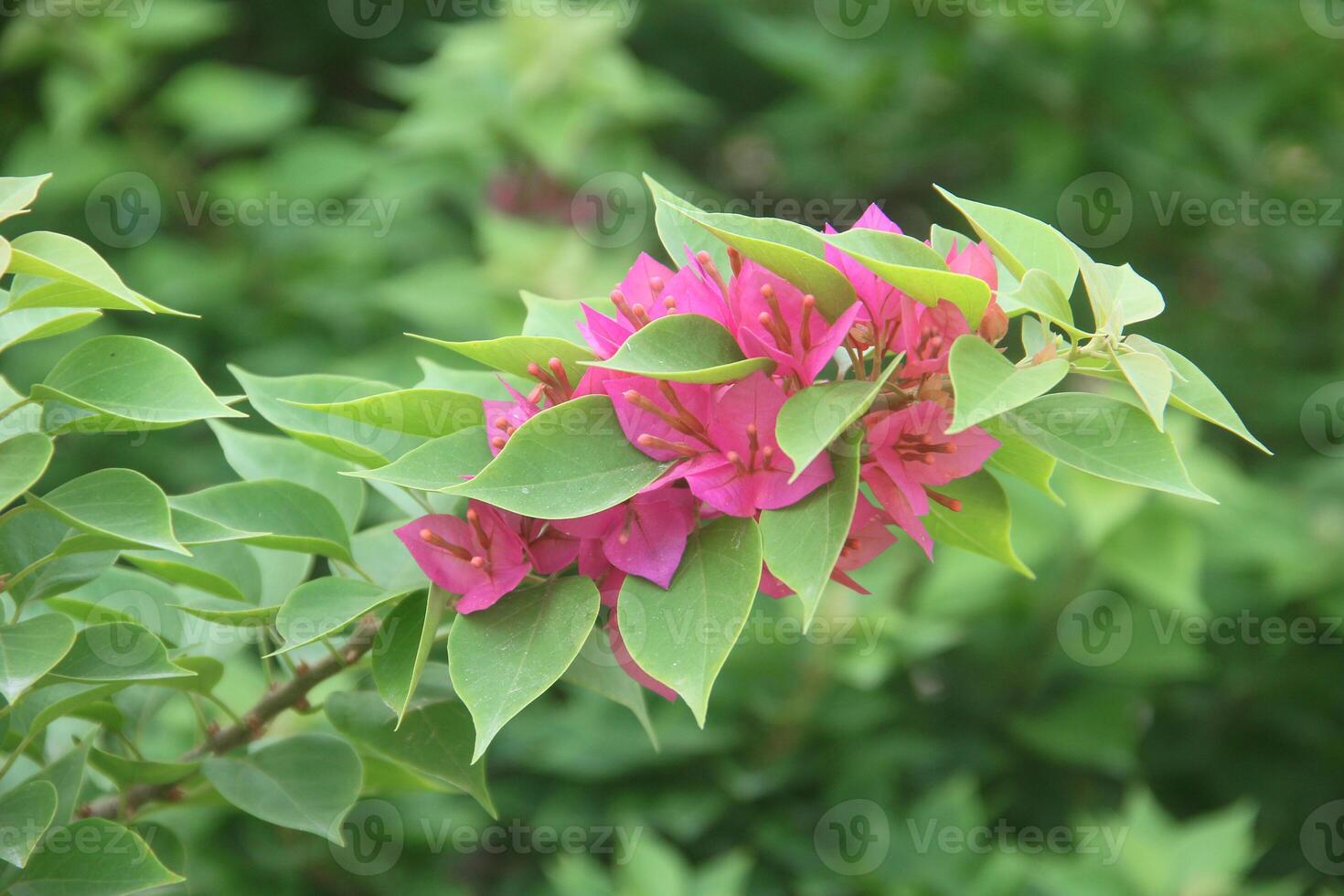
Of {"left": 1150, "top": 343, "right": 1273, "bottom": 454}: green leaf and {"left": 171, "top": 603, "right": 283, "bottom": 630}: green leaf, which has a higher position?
{"left": 1150, "top": 343, "right": 1273, "bottom": 454}: green leaf

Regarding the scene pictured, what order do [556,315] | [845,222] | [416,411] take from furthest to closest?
[845,222] < [556,315] < [416,411]

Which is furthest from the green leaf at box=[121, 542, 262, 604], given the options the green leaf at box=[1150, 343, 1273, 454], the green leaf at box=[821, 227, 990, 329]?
the green leaf at box=[1150, 343, 1273, 454]

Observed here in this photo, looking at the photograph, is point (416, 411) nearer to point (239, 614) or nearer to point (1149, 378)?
point (239, 614)

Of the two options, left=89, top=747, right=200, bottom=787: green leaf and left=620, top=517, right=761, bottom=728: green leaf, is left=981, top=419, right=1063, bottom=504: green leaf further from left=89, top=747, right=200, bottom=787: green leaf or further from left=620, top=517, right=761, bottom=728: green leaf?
left=89, top=747, right=200, bottom=787: green leaf

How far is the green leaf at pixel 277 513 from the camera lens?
66 centimetres

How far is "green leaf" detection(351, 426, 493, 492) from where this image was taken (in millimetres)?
590

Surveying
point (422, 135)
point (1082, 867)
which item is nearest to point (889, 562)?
point (1082, 867)

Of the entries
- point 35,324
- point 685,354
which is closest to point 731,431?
point 685,354

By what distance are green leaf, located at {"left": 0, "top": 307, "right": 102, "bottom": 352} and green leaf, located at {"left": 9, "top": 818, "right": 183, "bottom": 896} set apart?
0.82 feet

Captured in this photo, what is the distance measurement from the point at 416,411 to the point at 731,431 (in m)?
0.17

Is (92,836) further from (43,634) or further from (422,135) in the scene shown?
(422,135)

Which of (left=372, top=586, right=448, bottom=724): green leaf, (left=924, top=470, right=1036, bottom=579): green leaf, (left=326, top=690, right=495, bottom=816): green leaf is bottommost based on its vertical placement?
(left=326, top=690, right=495, bottom=816): green leaf

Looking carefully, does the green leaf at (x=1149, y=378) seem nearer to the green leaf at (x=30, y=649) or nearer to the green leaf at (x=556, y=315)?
the green leaf at (x=556, y=315)

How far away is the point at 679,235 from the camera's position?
70cm
